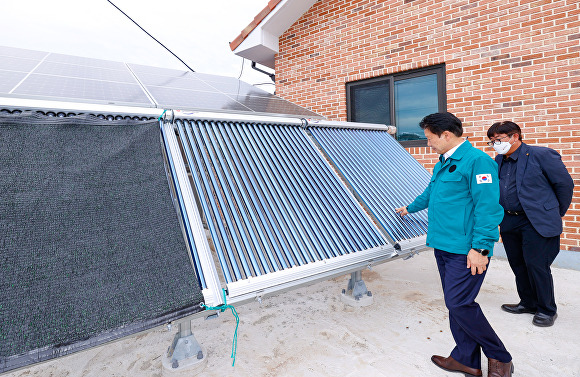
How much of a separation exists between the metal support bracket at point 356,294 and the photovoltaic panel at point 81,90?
2894mm

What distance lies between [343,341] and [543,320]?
196 centimetres

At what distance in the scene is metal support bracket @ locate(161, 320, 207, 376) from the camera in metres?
2.23

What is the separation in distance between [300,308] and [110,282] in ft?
7.50

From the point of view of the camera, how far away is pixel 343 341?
2.59m

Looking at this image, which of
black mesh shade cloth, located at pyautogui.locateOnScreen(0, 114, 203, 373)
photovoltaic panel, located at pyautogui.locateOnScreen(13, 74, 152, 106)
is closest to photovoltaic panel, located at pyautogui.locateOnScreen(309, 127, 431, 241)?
black mesh shade cloth, located at pyautogui.locateOnScreen(0, 114, 203, 373)

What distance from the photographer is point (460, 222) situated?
Result: 6.77ft

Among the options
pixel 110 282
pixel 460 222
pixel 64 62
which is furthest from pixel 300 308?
pixel 64 62

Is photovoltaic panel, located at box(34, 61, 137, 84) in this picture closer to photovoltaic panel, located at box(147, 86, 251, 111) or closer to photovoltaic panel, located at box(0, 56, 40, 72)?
photovoltaic panel, located at box(0, 56, 40, 72)

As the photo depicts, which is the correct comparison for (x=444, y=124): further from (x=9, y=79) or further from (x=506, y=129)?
(x=9, y=79)

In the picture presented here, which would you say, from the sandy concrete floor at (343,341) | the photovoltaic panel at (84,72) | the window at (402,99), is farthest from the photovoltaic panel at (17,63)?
the window at (402,99)

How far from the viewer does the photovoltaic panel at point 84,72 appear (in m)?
3.91

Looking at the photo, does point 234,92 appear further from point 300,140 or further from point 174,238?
point 174,238

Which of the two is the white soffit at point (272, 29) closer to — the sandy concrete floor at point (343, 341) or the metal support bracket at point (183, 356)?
the sandy concrete floor at point (343, 341)

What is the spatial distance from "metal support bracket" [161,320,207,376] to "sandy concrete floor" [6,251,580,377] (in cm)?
8
